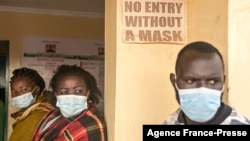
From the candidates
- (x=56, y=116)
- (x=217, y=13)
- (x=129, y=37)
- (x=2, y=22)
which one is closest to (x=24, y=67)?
(x=2, y=22)

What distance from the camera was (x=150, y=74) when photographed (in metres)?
1.48

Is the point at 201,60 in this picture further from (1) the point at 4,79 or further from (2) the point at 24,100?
(1) the point at 4,79

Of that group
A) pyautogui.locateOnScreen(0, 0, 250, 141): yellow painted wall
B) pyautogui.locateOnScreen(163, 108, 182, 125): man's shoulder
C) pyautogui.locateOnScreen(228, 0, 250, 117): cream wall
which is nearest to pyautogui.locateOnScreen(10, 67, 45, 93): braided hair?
pyautogui.locateOnScreen(0, 0, 250, 141): yellow painted wall

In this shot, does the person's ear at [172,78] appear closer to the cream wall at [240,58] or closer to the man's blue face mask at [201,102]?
the man's blue face mask at [201,102]

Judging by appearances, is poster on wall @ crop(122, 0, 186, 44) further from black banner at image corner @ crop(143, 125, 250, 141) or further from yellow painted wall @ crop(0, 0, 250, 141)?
black banner at image corner @ crop(143, 125, 250, 141)

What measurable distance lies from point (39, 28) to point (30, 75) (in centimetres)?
48

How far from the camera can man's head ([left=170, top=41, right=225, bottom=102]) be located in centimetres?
132

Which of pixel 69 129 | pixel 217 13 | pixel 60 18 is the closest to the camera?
pixel 217 13

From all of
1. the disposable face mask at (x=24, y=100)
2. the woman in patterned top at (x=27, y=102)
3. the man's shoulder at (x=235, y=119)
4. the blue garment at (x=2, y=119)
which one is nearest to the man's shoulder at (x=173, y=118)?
the man's shoulder at (x=235, y=119)

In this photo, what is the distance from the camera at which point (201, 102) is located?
1307 millimetres

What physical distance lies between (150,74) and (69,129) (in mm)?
441

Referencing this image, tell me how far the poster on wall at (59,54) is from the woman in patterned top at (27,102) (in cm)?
11

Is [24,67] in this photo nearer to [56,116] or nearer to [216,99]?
[56,116]

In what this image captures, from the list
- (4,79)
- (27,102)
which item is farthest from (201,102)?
(4,79)
